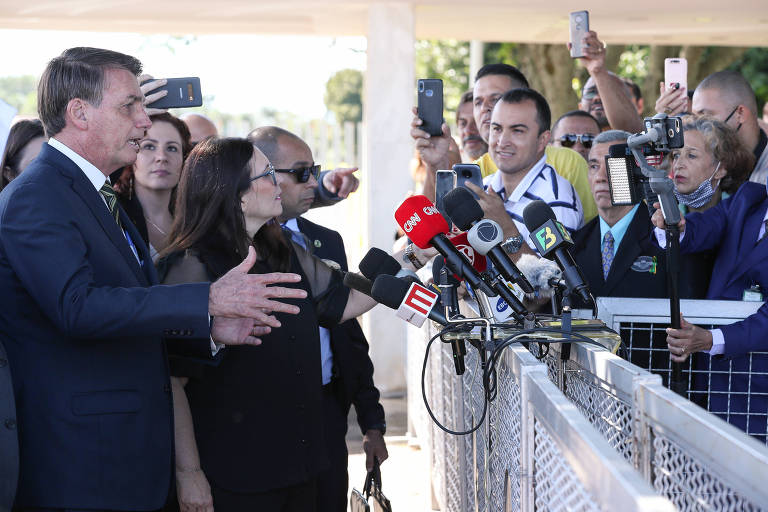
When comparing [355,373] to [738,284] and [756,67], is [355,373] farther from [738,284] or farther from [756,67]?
[756,67]

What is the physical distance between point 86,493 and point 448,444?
2065 millimetres

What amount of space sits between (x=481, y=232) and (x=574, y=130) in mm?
3858

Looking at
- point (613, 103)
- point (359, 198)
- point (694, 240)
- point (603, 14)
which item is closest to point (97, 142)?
point (694, 240)

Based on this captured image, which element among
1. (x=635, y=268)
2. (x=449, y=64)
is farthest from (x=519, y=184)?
(x=449, y=64)

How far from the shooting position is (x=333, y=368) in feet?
13.0

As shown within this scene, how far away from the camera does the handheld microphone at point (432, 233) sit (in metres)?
2.73

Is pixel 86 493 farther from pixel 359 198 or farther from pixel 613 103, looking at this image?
pixel 359 198

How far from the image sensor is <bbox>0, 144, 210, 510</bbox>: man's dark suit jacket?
249 cm

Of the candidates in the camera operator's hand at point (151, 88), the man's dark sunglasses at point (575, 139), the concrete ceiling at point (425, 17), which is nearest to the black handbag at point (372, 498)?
the camera operator's hand at point (151, 88)

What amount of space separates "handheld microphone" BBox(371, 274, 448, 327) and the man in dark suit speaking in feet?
0.81

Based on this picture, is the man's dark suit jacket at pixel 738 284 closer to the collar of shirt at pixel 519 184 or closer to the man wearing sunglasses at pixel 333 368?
the collar of shirt at pixel 519 184

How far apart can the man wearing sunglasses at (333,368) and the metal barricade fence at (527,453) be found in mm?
359

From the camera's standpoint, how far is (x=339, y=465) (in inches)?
153

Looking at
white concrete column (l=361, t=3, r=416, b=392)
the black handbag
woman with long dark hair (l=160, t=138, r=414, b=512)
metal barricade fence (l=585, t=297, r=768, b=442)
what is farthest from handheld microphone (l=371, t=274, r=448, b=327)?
white concrete column (l=361, t=3, r=416, b=392)
